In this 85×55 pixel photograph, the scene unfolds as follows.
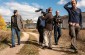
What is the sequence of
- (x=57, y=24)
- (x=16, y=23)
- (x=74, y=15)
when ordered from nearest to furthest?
(x=74, y=15), (x=16, y=23), (x=57, y=24)

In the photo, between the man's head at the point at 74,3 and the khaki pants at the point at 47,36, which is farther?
the khaki pants at the point at 47,36

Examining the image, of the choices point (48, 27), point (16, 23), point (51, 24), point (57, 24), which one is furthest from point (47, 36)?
point (16, 23)

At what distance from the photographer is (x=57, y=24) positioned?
15.5 metres

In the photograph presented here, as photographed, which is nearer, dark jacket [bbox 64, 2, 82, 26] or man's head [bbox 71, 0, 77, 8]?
man's head [bbox 71, 0, 77, 8]

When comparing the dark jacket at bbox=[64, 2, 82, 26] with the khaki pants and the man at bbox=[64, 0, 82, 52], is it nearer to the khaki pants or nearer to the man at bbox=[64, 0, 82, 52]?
the man at bbox=[64, 0, 82, 52]

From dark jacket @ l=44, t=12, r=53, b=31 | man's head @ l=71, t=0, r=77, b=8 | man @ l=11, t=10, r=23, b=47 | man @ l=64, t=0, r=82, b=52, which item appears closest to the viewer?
man's head @ l=71, t=0, r=77, b=8

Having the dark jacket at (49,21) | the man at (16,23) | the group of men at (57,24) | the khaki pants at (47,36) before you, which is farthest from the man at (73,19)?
the man at (16,23)

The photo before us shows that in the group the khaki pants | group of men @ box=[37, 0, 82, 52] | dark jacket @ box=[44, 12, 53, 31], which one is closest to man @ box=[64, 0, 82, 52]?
group of men @ box=[37, 0, 82, 52]

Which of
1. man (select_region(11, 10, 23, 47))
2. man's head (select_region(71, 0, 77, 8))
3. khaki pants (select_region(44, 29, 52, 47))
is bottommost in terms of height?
khaki pants (select_region(44, 29, 52, 47))

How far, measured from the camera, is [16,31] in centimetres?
1518

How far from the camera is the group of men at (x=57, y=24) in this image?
11727 millimetres

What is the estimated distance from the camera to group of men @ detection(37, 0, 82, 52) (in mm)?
11727

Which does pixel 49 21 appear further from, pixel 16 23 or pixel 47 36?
pixel 16 23

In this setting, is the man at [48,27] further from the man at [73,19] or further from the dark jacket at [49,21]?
the man at [73,19]
